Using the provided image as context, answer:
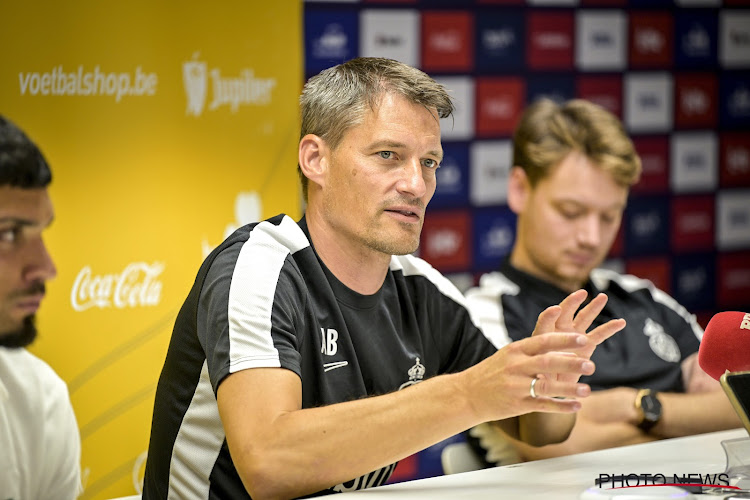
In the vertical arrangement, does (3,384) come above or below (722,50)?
below

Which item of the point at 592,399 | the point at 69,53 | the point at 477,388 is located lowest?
the point at 592,399

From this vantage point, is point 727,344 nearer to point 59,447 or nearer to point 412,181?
point 412,181

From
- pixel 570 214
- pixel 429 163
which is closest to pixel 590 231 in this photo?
pixel 570 214

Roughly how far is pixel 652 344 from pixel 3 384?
1.62 metres

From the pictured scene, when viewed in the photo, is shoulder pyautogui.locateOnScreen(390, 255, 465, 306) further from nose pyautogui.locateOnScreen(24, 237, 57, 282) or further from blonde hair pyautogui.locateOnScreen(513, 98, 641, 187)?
nose pyautogui.locateOnScreen(24, 237, 57, 282)

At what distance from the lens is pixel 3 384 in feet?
6.70

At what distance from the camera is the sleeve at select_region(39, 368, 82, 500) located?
2129 mm

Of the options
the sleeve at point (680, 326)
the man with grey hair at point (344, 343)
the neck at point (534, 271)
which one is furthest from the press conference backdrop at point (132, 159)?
the sleeve at point (680, 326)

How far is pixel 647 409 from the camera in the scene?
227 cm

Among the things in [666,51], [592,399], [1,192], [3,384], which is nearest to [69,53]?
[1,192]

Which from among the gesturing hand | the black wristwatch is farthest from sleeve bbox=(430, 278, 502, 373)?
the black wristwatch

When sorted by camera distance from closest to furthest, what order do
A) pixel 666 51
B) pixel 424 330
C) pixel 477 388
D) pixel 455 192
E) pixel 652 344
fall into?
pixel 477 388 < pixel 424 330 < pixel 652 344 < pixel 455 192 < pixel 666 51

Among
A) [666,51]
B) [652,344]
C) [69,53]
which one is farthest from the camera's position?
[666,51]

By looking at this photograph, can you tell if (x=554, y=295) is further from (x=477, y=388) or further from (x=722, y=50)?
(x=722, y=50)
